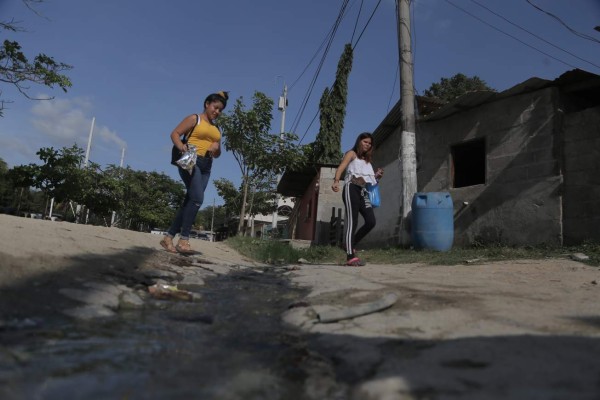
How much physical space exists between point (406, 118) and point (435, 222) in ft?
6.65

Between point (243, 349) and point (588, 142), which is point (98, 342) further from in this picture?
point (588, 142)

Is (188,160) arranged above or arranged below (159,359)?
above

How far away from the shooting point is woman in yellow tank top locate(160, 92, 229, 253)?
4.29 m

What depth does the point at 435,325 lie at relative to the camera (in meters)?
1.80

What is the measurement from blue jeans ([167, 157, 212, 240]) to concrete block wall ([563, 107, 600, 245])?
4885 millimetres

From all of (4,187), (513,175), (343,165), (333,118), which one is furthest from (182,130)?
(4,187)

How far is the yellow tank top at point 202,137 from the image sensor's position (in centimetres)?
435

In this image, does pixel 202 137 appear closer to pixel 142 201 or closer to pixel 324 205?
pixel 324 205

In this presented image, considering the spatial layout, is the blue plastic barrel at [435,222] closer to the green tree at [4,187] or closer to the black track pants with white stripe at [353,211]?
the black track pants with white stripe at [353,211]

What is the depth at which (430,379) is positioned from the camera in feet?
3.97

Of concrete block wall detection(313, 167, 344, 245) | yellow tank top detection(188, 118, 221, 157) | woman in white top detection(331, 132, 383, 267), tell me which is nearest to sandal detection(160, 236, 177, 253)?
yellow tank top detection(188, 118, 221, 157)

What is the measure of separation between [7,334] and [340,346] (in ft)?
4.04

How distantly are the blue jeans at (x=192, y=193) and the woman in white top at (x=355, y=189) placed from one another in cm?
144

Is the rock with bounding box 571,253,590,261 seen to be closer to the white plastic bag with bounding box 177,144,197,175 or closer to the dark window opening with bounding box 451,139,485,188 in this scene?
the dark window opening with bounding box 451,139,485,188
